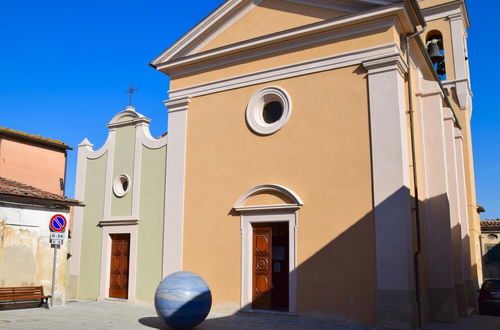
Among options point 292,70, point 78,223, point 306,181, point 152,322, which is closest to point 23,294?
point 152,322

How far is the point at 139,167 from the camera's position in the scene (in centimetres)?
1562

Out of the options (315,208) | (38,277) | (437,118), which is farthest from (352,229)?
(38,277)

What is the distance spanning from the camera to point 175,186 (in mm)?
14609

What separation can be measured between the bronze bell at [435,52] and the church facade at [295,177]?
75.2 inches

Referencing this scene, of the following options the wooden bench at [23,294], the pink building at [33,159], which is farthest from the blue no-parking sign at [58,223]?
the pink building at [33,159]

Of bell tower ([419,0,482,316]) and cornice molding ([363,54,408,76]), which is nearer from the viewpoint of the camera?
cornice molding ([363,54,408,76])

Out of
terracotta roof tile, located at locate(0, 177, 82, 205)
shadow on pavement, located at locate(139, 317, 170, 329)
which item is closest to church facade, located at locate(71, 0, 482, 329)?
shadow on pavement, located at locate(139, 317, 170, 329)

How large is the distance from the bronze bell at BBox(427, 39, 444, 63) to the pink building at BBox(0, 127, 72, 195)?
16.0 meters

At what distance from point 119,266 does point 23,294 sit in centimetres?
354

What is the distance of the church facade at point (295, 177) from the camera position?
11.3 meters

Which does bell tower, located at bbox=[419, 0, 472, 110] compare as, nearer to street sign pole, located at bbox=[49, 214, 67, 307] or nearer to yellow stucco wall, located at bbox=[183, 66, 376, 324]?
yellow stucco wall, located at bbox=[183, 66, 376, 324]

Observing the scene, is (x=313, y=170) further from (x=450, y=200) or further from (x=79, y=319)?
(x=79, y=319)

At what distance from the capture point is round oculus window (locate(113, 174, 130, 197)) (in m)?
16.0

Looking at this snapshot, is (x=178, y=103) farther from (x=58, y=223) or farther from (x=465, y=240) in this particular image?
(x=465, y=240)
